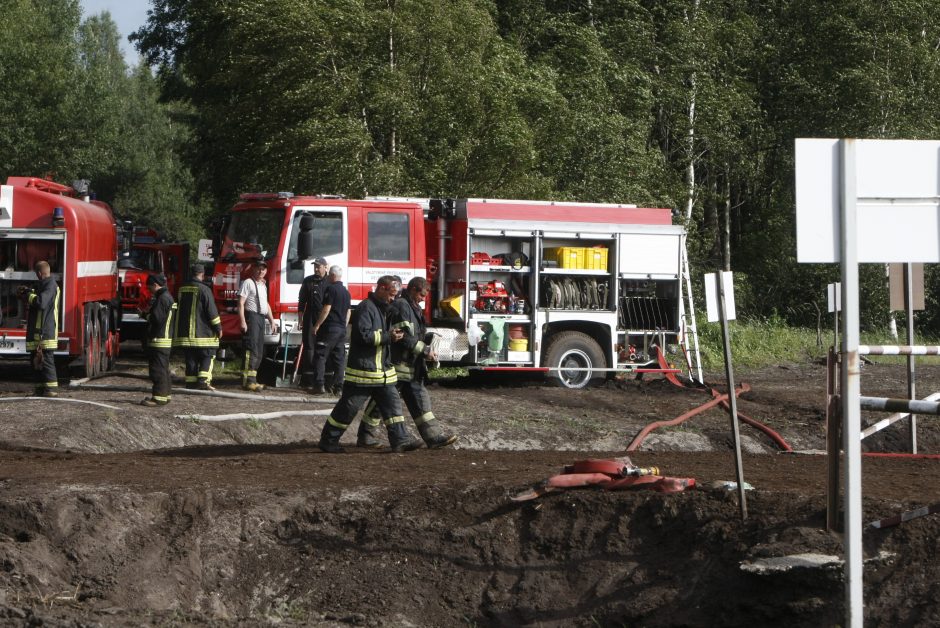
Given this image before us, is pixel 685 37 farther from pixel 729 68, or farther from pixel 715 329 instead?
pixel 715 329

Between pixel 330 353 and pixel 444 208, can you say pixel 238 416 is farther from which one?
pixel 444 208

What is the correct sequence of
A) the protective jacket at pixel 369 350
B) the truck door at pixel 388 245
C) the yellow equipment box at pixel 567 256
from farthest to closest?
1. the yellow equipment box at pixel 567 256
2. the truck door at pixel 388 245
3. the protective jacket at pixel 369 350

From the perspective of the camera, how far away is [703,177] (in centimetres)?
3828

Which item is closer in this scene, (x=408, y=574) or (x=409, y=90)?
(x=408, y=574)

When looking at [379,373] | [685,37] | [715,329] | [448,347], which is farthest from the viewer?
[685,37]

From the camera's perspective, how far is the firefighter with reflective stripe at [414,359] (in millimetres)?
11586

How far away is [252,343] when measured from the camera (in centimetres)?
1623

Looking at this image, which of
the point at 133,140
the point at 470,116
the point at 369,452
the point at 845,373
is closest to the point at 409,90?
the point at 470,116

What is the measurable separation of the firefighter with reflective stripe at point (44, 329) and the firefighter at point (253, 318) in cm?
252

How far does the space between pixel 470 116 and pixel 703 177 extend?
16058 mm

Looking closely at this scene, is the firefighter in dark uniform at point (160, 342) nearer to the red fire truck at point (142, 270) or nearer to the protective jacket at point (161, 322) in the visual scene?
the protective jacket at point (161, 322)

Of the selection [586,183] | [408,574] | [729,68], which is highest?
[729,68]

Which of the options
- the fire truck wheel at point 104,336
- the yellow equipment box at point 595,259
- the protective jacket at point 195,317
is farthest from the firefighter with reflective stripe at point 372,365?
the fire truck wheel at point 104,336

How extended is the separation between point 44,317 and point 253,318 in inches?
110
